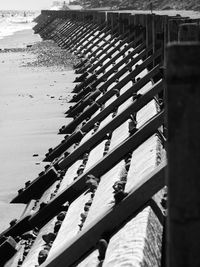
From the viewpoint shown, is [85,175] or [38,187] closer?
[85,175]

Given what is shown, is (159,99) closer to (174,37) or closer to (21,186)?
(174,37)

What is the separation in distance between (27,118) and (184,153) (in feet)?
37.9

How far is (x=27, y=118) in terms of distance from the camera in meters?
13.5

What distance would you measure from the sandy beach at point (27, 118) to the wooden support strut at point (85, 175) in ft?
2.24

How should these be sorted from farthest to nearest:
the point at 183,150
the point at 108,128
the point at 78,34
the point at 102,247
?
the point at 78,34, the point at 108,128, the point at 102,247, the point at 183,150

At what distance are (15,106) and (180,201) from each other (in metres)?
13.5

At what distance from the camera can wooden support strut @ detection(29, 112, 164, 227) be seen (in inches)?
247

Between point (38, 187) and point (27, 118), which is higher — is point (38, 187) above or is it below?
above

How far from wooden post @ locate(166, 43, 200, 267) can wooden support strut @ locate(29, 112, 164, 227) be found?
13.7 feet

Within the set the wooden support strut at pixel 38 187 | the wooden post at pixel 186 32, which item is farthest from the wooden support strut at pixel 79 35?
the wooden post at pixel 186 32

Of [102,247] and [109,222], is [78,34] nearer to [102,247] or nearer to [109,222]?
[109,222]

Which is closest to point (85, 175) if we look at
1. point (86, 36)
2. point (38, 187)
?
point (38, 187)

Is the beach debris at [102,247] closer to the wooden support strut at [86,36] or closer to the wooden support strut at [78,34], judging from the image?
the wooden support strut at [86,36]

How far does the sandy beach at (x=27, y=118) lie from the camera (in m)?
8.75
